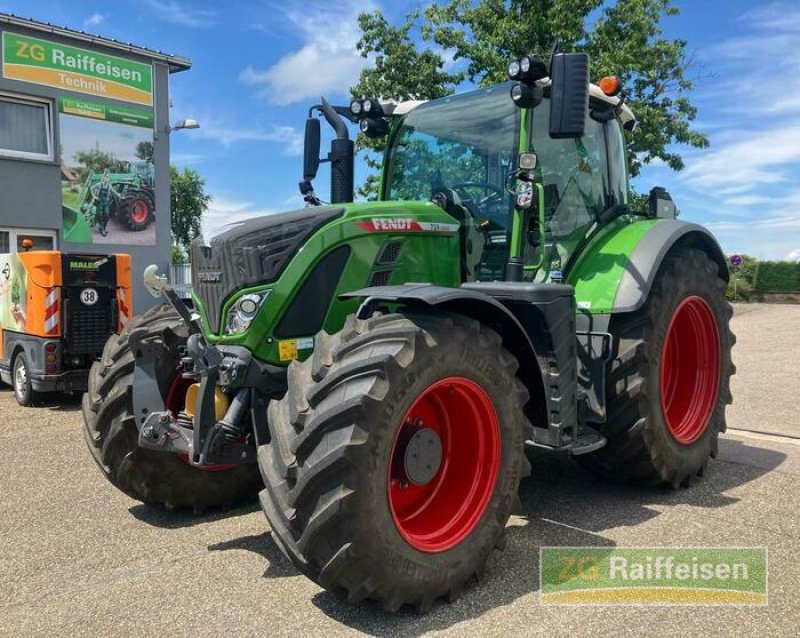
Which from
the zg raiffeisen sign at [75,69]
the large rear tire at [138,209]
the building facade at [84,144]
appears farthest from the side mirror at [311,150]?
the large rear tire at [138,209]

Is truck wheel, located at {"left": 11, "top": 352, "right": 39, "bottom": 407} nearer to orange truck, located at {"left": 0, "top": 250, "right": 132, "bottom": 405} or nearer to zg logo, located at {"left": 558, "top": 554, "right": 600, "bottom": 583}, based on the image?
orange truck, located at {"left": 0, "top": 250, "right": 132, "bottom": 405}

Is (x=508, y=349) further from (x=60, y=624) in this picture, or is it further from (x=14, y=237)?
(x=14, y=237)

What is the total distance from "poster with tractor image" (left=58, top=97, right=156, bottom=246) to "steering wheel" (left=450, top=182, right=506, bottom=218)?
44.0ft

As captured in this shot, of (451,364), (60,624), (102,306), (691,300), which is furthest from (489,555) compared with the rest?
(102,306)

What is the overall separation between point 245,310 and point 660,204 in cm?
370

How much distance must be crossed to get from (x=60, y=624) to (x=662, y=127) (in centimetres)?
1582

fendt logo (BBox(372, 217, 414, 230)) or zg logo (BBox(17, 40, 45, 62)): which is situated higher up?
zg logo (BBox(17, 40, 45, 62))

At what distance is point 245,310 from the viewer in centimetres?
339

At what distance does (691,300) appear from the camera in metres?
4.78

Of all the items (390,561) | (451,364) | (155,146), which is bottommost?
(390,561)

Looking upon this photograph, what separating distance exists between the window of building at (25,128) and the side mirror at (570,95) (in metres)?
14.1

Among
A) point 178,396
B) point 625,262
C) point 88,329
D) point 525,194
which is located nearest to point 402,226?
point 525,194

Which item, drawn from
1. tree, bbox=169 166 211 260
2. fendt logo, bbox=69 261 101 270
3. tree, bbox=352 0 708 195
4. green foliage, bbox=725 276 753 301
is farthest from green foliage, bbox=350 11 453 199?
tree, bbox=169 166 211 260

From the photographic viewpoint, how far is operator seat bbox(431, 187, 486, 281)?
13.8 ft
